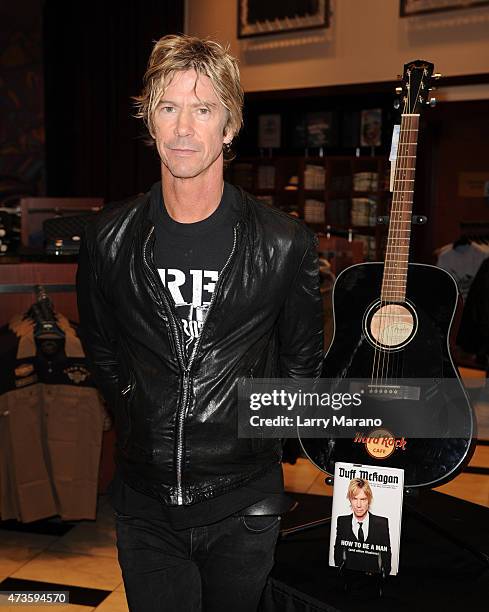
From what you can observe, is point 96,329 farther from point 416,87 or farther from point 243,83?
point 243,83

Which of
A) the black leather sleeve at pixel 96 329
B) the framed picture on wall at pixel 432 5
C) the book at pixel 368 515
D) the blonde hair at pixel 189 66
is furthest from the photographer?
the framed picture on wall at pixel 432 5

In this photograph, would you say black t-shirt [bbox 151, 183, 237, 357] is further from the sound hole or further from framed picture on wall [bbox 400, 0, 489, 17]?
framed picture on wall [bbox 400, 0, 489, 17]

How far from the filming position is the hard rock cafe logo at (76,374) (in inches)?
147

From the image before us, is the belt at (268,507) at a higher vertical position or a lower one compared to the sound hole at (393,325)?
lower

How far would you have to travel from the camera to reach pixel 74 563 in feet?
11.6

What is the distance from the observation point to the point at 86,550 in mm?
3674

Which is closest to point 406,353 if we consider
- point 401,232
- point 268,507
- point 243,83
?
point 401,232

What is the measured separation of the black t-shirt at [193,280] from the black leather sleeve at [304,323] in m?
0.20

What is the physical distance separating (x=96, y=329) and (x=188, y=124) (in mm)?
530

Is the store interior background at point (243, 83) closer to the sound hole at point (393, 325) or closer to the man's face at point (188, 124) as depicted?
the sound hole at point (393, 325)

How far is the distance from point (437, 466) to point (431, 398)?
0.69 feet

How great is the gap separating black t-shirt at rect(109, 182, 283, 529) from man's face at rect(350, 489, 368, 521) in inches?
30.8

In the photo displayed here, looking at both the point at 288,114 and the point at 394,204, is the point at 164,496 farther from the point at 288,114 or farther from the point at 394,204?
the point at 288,114

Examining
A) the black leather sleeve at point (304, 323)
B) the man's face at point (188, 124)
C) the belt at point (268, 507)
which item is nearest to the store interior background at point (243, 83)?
the black leather sleeve at point (304, 323)
